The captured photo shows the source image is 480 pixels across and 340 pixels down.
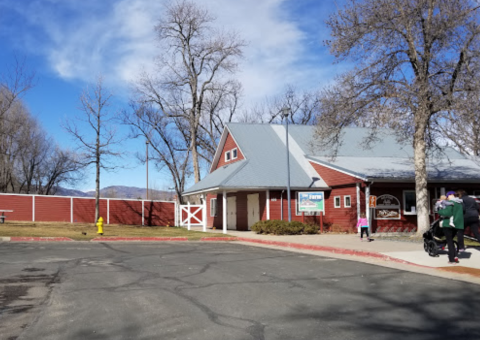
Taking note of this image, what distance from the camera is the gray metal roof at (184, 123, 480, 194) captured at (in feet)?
82.4

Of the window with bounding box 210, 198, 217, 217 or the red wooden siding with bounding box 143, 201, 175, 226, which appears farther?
the red wooden siding with bounding box 143, 201, 175, 226

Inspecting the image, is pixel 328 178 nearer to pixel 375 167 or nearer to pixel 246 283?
pixel 375 167

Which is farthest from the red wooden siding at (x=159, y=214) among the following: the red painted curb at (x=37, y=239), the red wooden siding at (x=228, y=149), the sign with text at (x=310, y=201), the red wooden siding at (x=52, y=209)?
the red painted curb at (x=37, y=239)

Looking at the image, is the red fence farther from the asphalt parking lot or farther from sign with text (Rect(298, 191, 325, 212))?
the asphalt parking lot

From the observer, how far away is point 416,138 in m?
19.3

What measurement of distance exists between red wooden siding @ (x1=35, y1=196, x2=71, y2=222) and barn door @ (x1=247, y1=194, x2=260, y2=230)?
16.7 meters

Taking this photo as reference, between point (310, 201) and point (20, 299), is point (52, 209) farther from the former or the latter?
point (20, 299)

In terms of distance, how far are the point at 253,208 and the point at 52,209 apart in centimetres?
1756

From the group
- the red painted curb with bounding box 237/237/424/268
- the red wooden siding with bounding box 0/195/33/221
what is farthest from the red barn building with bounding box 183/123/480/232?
the red wooden siding with bounding box 0/195/33/221

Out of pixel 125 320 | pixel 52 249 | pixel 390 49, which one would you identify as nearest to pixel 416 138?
pixel 390 49

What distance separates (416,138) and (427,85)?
260cm

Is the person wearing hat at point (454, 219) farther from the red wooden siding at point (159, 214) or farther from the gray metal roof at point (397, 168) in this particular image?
the red wooden siding at point (159, 214)

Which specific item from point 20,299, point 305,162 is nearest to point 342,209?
point 305,162

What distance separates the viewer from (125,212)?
40969mm
